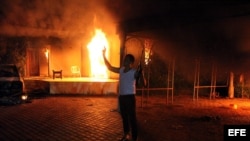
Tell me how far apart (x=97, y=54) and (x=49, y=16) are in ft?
12.7

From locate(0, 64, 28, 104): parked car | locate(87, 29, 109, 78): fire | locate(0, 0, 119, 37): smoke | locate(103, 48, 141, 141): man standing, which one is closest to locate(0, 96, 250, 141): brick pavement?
locate(0, 64, 28, 104): parked car

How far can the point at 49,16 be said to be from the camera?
17.3 meters

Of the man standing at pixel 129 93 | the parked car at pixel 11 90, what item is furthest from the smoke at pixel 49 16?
the man standing at pixel 129 93

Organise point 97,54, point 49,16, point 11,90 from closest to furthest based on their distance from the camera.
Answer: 1. point 11,90
2. point 49,16
3. point 97,54

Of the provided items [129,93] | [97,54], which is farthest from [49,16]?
[129,93]

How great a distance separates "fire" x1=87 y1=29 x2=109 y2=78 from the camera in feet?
57.8

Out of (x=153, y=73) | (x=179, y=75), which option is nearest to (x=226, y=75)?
(x=179, y=75)

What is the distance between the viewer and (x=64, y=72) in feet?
71.2

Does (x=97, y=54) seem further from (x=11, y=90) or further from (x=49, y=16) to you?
(x=11, y=90)

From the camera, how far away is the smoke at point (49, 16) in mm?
15953

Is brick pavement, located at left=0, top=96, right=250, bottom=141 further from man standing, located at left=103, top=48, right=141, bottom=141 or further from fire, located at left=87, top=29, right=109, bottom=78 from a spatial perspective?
fire, located at left=87, top=29, right=109, bottom=78

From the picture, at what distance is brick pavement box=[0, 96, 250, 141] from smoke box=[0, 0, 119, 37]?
17.5ft

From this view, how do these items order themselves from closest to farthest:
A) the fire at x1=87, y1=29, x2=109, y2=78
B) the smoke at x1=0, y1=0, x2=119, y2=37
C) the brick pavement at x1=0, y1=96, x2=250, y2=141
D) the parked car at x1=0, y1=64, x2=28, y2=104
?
the brick pavement at x1=0, y1=96, x2=250, y2=141 < the parked car at x1=0, y1=64, x2=28, y2=104 < the smoke at x1=0, y1=0, x2=119, y2=37 < the fire at x1=87, y1=29, x2=109, y2=78

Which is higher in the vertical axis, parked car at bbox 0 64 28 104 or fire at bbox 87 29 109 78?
fire at bbox 87 29 109 78
